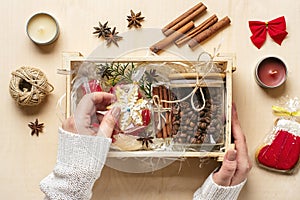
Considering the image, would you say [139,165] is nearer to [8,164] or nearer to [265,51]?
[8,164]

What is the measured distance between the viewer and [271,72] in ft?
5.61

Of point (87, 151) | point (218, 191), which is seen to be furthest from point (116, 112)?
point (218, 191)

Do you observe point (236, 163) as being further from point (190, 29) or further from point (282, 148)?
point (190, 29)

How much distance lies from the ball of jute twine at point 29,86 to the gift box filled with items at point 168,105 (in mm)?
135

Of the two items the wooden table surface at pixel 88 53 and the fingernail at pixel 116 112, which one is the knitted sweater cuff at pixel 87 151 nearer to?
the fingernail at pixel 116 112

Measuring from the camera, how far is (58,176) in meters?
1.57

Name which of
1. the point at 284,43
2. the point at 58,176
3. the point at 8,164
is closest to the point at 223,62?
the point at 284,43

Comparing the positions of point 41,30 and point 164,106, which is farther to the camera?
point 41,30

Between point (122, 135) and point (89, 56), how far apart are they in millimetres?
291

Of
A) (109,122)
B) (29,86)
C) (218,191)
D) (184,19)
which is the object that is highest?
(184,19)

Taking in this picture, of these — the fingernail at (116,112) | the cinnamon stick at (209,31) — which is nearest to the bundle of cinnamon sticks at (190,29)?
the cinnamon stick at (209,31)

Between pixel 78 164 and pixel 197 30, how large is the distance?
623 millimetres

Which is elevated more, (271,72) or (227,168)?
(271,72)

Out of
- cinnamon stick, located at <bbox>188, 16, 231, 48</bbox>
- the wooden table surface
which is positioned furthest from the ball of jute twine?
cinnamon stick, located at <bbox>188, 16, 231, 48</bbox>
